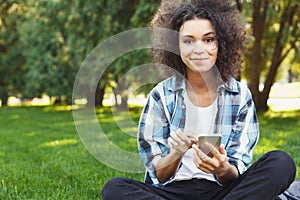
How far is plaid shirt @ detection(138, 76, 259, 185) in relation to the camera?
2.42m

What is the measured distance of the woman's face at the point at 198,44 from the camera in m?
2.40

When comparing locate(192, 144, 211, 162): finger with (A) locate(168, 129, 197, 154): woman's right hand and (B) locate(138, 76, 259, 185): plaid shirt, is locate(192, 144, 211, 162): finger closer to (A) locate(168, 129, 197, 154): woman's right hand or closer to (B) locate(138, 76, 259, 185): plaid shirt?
(A) locate(168, 129, 197, 154): woman's right hand

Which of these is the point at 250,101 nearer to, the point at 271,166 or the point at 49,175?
the point at 271,166

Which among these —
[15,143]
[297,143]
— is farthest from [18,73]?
[297,143]

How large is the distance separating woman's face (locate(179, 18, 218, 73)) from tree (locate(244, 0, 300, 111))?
722 centimetres

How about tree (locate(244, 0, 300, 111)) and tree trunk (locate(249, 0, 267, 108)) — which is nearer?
tree (locate(244, 0, 300, 111))

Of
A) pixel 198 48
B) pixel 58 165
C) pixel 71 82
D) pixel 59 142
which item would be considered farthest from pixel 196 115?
pixel 71 82

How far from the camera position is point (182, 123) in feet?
8.05

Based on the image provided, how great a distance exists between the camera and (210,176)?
7.97 ft

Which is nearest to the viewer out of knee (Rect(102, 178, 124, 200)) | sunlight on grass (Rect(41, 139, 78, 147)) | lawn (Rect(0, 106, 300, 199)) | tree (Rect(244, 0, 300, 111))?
knee (Rect(102, 178, 124, 200))

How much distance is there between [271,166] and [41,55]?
16.1 metres

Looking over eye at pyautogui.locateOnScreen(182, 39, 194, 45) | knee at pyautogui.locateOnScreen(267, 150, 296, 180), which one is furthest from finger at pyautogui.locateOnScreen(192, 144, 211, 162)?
eye at pyautogui.locateOnScreen(182, 39, 194, 45)

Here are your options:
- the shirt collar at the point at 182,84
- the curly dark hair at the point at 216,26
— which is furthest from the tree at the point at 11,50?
the shirt collar at the point at 182,84

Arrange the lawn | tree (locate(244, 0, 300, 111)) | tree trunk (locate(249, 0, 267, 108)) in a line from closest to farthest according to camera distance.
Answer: the lawn, tree (locate(244, 0, 300, 111)), tree trunk (locate(249, 0, 267, 108))
